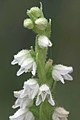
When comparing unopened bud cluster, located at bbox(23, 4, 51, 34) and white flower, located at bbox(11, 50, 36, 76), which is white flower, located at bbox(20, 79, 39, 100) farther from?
unopened bud cluster, located at bbox(23, 4, 51, 34)

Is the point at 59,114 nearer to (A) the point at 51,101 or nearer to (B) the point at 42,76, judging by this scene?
(A) the point at 51,101

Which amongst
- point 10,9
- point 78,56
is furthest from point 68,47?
point 10,9

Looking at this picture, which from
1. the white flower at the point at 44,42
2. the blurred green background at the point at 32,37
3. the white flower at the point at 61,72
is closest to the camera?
the white flower at the point at 44,42

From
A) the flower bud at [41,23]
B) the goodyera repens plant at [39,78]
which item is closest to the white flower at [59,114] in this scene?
the goodyera repens plant at [39,78]

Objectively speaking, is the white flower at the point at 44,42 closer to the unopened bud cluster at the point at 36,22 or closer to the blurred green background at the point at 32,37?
the unopened bud cluster at the point at 36,22

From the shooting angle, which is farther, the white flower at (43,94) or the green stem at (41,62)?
the green stem at (41,62)

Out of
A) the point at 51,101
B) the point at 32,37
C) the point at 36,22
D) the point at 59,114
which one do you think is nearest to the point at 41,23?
the point at 36,22

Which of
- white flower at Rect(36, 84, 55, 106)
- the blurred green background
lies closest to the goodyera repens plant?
white flower at Rect(36, 84, 55, 106)

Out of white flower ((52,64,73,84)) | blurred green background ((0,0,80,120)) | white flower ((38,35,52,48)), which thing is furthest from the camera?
blurred green background ((0,0,80,120))
